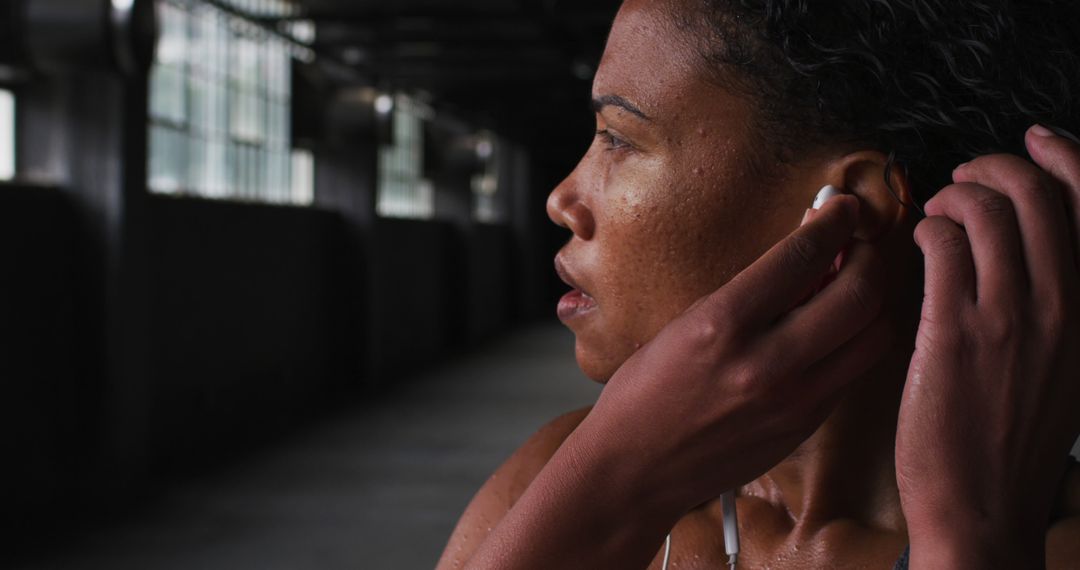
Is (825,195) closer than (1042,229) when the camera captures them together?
No

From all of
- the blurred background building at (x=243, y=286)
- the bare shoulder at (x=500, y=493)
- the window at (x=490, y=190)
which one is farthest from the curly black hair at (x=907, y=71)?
the window at (x=490, y=190)

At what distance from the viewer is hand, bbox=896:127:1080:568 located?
0.84 m

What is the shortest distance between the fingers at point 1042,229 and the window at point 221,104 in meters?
7.35

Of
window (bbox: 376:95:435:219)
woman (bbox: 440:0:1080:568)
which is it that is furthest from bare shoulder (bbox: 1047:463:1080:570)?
window (bbox: 376:95:435:219)

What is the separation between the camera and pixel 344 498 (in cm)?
656

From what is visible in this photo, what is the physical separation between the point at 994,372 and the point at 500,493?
0.72m

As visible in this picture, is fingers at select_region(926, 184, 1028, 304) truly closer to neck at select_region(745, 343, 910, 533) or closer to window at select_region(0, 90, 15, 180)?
neck at select_region(745, 343, 910, 533)

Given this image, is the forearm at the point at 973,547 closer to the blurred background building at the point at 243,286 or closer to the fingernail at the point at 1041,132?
the fingernail at the point at 1041,132

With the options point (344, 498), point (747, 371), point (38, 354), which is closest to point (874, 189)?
point (747, 371)

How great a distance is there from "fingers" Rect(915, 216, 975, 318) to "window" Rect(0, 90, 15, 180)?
6591 mm

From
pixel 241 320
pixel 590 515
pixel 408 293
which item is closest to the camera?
pixel 590 515

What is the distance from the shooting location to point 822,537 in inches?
47.3

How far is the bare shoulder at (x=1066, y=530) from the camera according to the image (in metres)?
1.01

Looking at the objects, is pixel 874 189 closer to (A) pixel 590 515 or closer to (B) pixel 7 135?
(A) pixel 590 515
